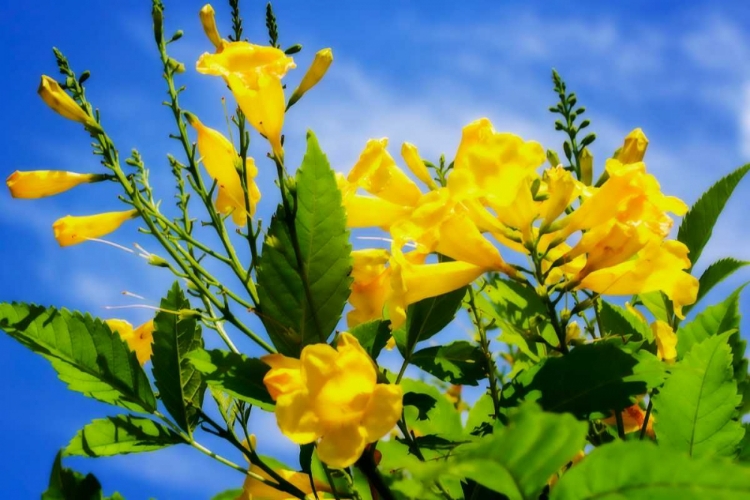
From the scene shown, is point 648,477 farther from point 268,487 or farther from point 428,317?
point 268,487

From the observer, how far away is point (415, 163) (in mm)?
2436

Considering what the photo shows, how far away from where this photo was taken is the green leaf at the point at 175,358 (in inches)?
80.0

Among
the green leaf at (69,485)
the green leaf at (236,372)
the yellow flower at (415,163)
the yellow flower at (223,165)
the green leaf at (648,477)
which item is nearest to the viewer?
the green leaf at (648,477)

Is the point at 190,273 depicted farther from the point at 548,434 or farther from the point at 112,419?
the point at 548,434

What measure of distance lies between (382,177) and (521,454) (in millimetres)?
1250

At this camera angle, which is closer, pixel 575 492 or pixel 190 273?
pixel 575 492

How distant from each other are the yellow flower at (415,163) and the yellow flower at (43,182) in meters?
1.00

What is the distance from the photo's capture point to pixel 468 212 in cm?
205

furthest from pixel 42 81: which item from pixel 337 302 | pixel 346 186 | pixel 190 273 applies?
pixel 337 302

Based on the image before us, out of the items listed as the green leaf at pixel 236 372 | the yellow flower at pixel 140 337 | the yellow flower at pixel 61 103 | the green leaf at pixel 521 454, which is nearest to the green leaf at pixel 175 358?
the green leaf at pixel 236 372

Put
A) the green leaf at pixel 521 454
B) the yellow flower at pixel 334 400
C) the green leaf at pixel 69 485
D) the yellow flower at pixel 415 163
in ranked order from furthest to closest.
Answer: the yellow flower at pixel 415 163 → the green leaf at pixel 69 485 → the yellow flower at pixel 334 400 → the green leaf at pixel 521 454

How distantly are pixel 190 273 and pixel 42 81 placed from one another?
81 centimetres

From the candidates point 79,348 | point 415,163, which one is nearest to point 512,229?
point 415,163

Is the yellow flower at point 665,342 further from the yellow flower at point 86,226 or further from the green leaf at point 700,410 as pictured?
the yellow flower at point 86,226
